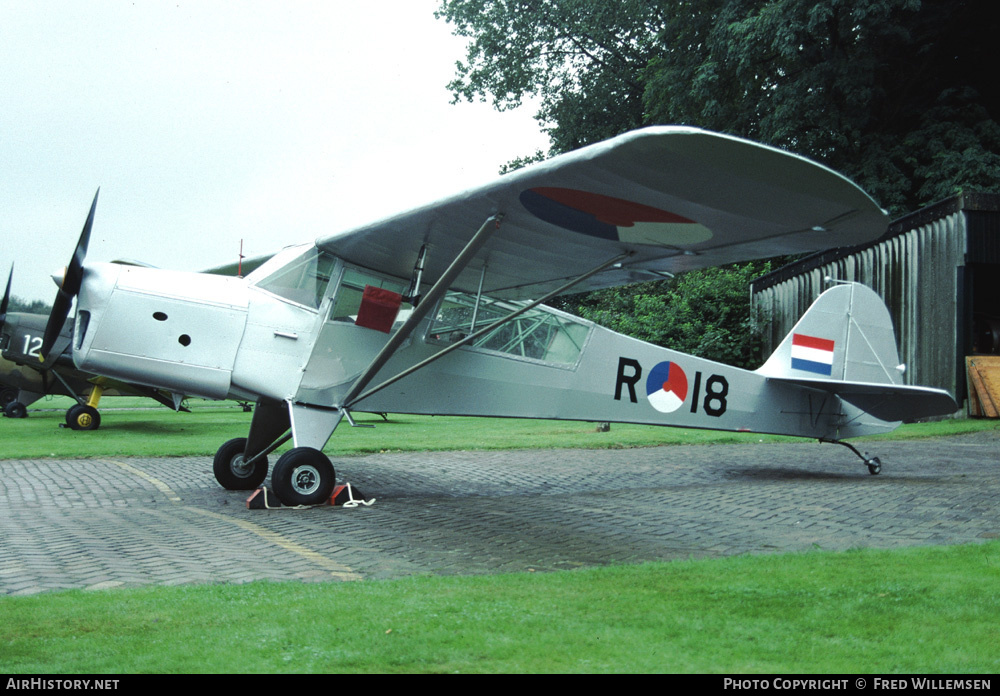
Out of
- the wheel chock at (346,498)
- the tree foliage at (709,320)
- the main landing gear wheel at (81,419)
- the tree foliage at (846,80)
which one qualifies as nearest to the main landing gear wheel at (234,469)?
the wheel chock at (346,498)

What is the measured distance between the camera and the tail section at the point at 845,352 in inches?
418

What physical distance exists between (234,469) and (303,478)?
5.77ft

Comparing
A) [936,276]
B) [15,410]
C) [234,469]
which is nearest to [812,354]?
[234,469]

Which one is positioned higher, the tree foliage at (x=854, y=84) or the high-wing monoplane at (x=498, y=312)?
the tree foliage at (x=854, y=84)

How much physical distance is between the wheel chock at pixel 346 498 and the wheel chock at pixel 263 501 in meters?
0.53

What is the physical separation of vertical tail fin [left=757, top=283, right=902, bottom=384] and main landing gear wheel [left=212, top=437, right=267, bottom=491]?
6.63 metres

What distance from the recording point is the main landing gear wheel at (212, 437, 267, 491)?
8.93 m

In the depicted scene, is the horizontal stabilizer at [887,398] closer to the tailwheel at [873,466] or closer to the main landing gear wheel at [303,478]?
the tailwheel at [873,466]

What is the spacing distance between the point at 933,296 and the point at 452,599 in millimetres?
18349

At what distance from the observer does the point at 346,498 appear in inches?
310

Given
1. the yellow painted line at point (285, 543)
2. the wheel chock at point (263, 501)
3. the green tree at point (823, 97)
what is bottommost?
the yellow painted line at point (285, 543)

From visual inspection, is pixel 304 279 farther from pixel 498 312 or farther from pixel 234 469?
pixel 234 469

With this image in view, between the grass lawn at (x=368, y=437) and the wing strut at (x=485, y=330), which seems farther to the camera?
the grass lawn at (x=368, y=437)

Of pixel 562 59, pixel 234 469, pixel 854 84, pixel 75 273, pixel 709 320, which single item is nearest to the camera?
pixel 75 273
